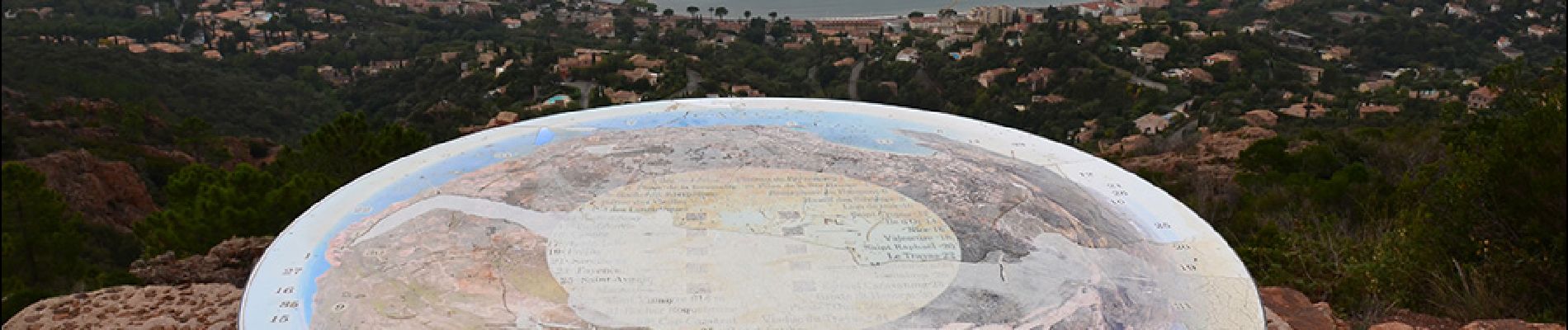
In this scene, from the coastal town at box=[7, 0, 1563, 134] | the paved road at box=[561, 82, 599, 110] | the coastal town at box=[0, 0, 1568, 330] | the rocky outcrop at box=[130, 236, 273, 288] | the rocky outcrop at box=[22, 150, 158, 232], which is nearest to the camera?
the coastal town at box=[0, 0, 1568, 330]

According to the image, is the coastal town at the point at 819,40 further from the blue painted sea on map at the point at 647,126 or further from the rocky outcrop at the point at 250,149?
the blue painted sea on map at the point at 647,126

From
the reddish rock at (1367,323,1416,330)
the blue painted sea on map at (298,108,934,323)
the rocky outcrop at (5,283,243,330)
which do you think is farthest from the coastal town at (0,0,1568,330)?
the blue painted sea on map at (298,108,934,323)

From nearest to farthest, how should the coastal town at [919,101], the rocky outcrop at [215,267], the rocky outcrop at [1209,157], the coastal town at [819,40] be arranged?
the coastal town at [919,101] < the rocky outcrop at [215,267] < the rocky outcrop at [1209,157] < the coastal town at [819,40]

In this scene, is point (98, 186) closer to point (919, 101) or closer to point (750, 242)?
point (750, 242)

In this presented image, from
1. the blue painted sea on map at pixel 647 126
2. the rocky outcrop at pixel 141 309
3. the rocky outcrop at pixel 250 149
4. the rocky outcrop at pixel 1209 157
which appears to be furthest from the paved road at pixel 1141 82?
the rocky outcrop at pixel 141 309

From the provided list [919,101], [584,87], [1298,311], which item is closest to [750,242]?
[1298,311]

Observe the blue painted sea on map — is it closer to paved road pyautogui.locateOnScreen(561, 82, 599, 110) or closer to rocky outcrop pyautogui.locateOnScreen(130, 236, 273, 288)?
rocky outcrop pyautogui.locateOnScreen(130, 236, 273, 288)
